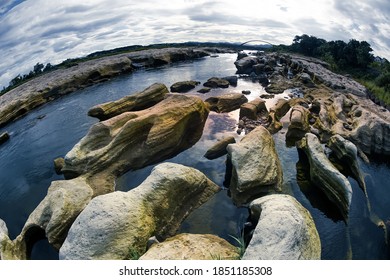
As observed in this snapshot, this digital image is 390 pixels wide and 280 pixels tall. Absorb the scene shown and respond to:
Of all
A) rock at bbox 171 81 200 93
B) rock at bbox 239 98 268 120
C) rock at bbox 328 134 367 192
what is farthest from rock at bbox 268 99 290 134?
rock at bbox 171 81 200 93

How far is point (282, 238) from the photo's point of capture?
10.2 m

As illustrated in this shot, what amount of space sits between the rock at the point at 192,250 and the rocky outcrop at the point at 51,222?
570cm

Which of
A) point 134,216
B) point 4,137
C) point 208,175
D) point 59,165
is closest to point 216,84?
point 208,175

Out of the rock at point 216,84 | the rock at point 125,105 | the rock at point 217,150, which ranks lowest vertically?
the rock at point 216,84

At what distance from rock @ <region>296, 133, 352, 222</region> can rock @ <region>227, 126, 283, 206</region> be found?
2.13 metres

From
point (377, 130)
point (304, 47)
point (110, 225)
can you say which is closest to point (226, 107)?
point (377, 130)

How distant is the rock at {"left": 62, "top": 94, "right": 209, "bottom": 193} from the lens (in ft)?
66.3

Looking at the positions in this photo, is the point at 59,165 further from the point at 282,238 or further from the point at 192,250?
the point at 282,238

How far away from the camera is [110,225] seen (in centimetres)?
1177

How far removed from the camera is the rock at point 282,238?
984 cm

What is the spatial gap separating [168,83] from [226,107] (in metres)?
19.2

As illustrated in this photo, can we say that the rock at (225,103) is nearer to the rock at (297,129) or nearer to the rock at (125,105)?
the rock at (125,105)

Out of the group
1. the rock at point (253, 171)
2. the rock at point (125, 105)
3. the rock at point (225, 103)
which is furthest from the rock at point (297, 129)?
the rock at point (125, 105)

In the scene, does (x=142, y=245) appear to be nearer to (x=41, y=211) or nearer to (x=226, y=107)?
(x=41, y=211)
